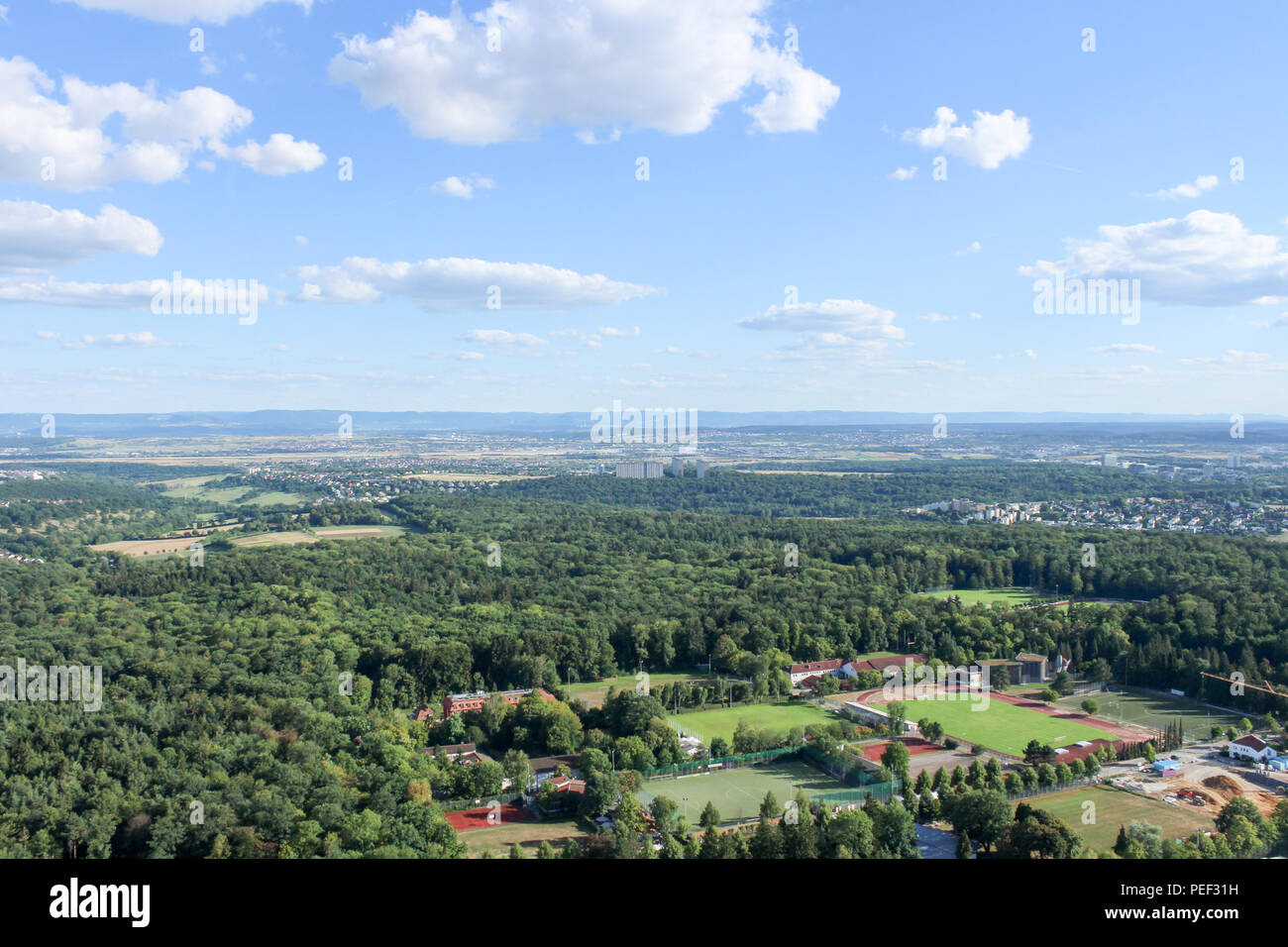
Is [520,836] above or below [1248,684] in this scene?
below

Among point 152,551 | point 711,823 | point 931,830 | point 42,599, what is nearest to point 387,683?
point 711,823

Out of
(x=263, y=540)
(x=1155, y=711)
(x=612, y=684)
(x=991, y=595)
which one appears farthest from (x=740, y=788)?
(x=263, y=540)

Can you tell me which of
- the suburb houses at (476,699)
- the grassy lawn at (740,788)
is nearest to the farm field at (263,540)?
the suburb houses at (476,699)

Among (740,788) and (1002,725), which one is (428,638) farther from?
(1002,725)

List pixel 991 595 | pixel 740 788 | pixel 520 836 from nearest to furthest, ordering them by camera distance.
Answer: pixel 520 836, pixel 740 788, pixel 991 595

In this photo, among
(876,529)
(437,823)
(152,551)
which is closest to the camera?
(437,823)
